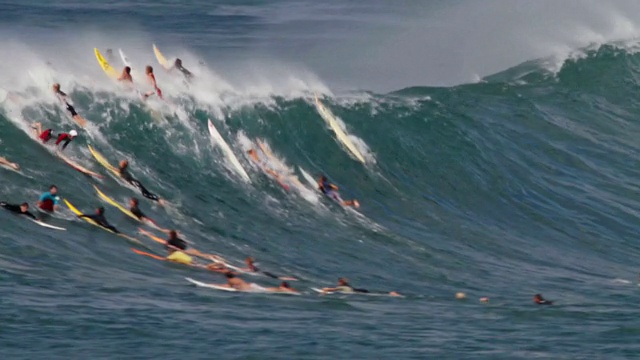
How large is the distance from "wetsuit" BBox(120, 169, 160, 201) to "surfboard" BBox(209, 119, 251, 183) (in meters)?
2.56

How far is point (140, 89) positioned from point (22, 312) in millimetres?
A: 12663

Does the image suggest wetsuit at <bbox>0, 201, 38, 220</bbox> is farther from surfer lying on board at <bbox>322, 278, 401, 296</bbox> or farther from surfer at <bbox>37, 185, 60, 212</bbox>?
surfer lying on board at <bbox>322, 278, 401, 296</bbox>

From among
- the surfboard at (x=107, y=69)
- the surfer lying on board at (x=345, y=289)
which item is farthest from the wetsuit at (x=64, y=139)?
the surfer lying on board at (x=345, y=289)

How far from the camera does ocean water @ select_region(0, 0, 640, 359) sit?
58.9ft

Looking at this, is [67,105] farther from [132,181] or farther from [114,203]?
[114,203]

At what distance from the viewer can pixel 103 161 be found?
83.4 feet

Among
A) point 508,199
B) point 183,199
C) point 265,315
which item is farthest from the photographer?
point 508,199

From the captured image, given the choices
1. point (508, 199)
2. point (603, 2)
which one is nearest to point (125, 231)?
point (508, 199)

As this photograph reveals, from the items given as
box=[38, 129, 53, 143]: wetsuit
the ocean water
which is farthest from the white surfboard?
box=[38, 129, 53, 143]: wetsuit

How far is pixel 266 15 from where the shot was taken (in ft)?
166

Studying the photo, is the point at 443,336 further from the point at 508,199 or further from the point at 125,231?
the point at 508,199

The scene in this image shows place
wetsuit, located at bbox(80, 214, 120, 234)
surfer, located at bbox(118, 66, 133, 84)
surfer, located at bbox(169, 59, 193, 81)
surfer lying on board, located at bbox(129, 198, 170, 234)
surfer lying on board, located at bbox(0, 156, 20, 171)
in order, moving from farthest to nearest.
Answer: surfer, located at bbox(169, 59, 193, 81) → surfer, located at bbox(118, 66, 133, 84) → surfer lying on board, located at bbox(0, 156, 20, 171) → surfer lying on board, located at bbox(129, 198, 170, 234) → wetsuit, located at bbox(80, 214, 120, 234)

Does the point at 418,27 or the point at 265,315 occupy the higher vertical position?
the point at 418,27

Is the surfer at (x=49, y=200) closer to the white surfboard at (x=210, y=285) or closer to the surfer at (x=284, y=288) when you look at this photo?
the white surfboard at (x=210, y=285)
